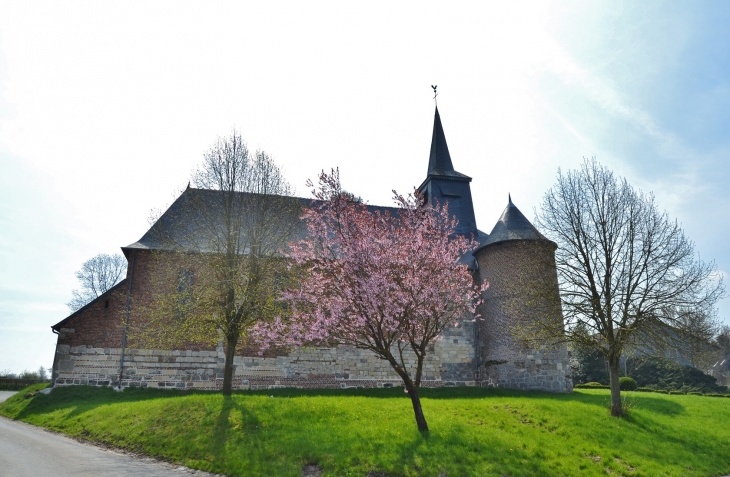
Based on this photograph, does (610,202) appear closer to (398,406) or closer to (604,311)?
(604,311)

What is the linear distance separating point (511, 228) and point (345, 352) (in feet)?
31.5

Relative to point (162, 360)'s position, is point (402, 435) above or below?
below

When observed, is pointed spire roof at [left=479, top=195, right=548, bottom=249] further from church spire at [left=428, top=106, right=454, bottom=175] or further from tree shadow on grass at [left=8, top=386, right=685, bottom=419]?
tree shadow on grass at [left=8, top=386, right=685, bottom=419]

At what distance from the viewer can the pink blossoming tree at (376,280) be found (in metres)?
10.6

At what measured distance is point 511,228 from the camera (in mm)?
21344

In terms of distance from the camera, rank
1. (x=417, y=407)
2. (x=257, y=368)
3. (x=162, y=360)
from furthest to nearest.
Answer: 1. (x=257, y=368)
2. (x=162, y=360)
3. (x=417, y=407)

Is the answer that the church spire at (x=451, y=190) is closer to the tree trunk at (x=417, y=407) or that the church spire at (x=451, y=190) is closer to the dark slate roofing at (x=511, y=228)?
the dark slate roofing at (x=511, y=228)

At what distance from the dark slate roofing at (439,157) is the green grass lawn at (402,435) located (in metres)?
15.3

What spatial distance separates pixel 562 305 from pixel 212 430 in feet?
40.0

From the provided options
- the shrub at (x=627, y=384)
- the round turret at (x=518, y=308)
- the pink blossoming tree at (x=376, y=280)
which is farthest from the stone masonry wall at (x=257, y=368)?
the shrub at (x=627, y=384)

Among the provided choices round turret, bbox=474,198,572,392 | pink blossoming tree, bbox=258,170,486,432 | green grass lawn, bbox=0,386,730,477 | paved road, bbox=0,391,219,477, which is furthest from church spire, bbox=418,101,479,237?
paved road, bbox=0,391,219,477

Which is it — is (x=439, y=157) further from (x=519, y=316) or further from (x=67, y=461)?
(x=67, y=461)

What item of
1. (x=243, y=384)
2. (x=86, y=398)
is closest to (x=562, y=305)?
(x=243, y=384)

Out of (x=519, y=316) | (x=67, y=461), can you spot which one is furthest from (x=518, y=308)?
(x=67, y=461)
